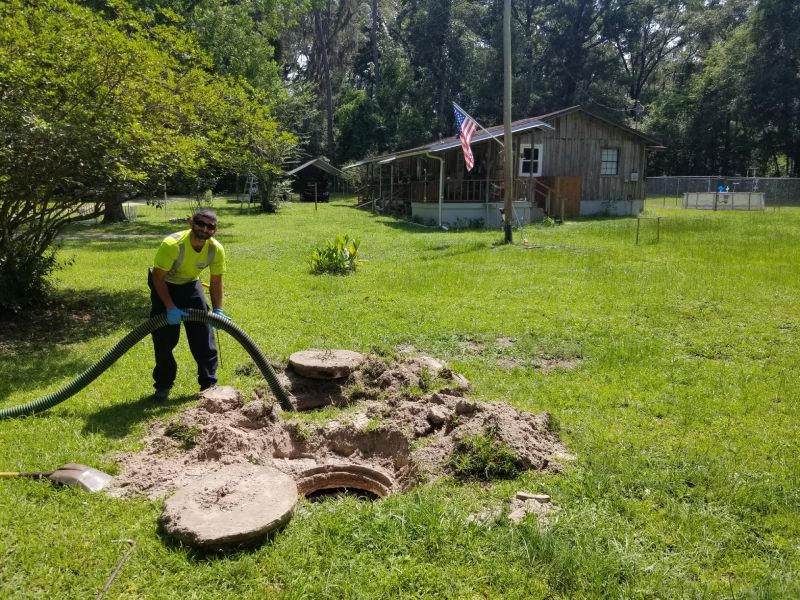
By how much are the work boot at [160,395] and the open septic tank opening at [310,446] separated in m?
0.45

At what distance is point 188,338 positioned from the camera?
5.48 meters

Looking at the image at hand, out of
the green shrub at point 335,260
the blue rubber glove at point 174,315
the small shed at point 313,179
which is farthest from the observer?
the small shed at point 313,179

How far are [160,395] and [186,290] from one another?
0.99 m

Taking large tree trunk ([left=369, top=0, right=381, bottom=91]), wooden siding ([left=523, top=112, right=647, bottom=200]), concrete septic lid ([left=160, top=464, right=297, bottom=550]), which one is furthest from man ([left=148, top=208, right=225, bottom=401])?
large tree trunk ([left=369, top=0, right=381, bottom=91])

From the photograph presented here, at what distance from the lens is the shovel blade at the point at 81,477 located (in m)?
3.84

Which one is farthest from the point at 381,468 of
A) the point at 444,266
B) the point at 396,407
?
the point at 444,266

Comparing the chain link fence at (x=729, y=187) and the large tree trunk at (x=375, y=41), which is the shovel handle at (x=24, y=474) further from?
the large tree trunk at (x=375, y=41)

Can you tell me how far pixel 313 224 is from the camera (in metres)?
23.1

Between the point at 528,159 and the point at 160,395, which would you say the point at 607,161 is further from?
the point at 160,395

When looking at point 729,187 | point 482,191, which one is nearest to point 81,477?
point 482,191

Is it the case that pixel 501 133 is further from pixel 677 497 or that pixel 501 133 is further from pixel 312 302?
pixel 677 497

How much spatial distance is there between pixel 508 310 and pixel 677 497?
5045 mm

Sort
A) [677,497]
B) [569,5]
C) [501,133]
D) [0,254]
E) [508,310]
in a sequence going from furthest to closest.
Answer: [569,5] < [501,133] < [508,310] < [0,254] < [677,497]

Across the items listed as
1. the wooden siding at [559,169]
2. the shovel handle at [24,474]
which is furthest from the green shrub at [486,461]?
the wooden siding at [559,169]
